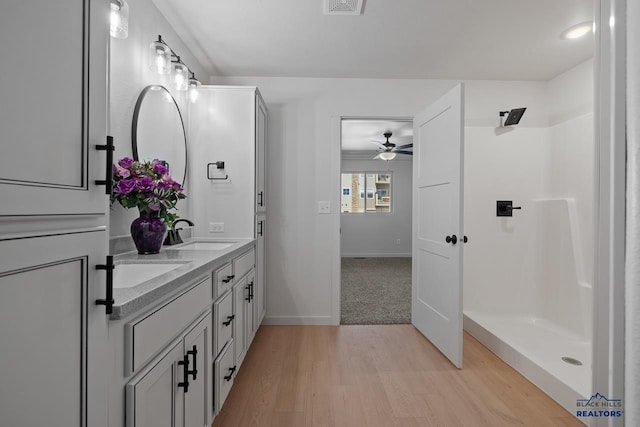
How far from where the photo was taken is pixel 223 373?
1550 mm

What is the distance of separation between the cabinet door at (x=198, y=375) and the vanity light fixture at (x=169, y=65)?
150 cm

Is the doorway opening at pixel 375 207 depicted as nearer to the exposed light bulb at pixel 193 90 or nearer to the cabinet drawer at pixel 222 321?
the exposed light bulb at pixel 193 90

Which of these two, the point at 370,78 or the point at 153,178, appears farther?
the point at 370,78

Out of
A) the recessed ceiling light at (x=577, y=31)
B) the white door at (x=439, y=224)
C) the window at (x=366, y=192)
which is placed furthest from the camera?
the window at (x=366, y=192)

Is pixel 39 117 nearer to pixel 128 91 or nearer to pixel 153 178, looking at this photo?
pixel 153 178

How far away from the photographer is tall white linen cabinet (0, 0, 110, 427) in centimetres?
49

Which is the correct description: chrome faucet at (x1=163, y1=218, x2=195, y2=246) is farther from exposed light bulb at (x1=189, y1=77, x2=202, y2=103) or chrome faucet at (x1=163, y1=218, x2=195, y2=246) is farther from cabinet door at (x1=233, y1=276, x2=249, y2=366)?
exposed light bulb at (x1=189, y1=77, x2=202, y2=103)

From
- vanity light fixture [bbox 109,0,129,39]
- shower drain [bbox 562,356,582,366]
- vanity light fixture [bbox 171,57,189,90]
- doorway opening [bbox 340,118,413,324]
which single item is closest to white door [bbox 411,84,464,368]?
shower drain [bbox 562,356,582,366]

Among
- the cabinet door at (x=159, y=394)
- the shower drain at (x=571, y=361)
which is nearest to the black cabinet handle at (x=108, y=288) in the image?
the cabinet door at (x=159, y=394)

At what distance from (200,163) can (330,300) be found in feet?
5.62

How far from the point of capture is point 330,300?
296 cm

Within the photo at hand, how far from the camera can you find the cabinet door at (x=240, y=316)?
5.85 feet

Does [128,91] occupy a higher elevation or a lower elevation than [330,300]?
higher

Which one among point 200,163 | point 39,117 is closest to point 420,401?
point 39,117
